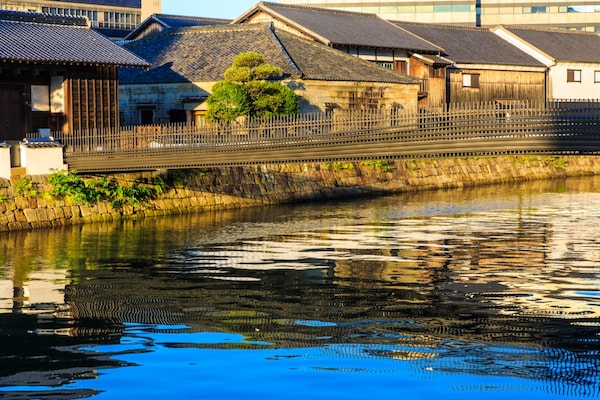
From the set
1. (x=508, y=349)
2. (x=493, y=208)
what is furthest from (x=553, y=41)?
(x=508, y=349)

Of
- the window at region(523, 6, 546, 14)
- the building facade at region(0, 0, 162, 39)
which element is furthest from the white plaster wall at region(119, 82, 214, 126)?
the window at region(523, 6, 546, 14)

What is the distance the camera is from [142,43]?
58.4 m

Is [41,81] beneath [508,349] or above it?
above

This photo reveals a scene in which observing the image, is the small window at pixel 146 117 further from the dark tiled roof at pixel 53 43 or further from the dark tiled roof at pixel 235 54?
the dark tiled roof at pixel 53 43

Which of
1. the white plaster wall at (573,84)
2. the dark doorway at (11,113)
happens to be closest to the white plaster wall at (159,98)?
the dark doorway at (11,113)

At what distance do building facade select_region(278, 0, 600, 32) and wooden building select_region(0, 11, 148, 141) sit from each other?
68746 mm

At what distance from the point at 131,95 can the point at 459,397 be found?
1692 inches

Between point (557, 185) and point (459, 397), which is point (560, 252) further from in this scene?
point (557, 185)

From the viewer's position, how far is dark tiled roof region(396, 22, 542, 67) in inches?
2569

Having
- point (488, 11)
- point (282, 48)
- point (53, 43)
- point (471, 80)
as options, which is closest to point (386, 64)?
point (471, 80)

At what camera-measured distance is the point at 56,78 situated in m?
41.2

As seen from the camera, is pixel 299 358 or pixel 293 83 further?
pixel 293 83

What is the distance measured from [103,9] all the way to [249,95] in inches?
2496

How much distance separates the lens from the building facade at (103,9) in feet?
323
